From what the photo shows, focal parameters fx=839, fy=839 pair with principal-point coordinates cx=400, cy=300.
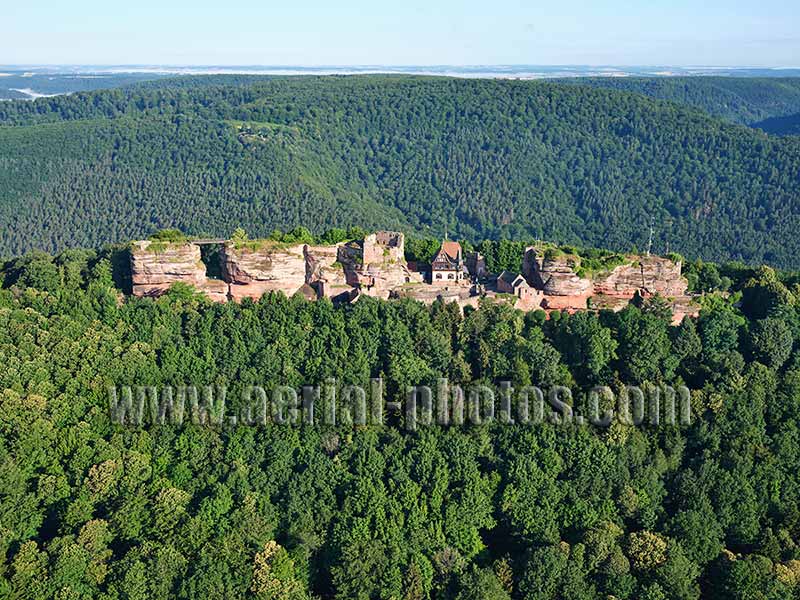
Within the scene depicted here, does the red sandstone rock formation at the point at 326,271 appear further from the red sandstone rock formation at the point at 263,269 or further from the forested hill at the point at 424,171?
the forested hill at the point at 424,171

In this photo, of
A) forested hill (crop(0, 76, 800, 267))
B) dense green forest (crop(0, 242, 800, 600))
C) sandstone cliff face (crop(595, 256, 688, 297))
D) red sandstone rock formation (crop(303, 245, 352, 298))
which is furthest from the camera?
forested hill (crop(0, 76, 800, 267))

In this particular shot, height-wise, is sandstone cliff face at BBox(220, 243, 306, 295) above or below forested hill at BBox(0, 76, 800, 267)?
above

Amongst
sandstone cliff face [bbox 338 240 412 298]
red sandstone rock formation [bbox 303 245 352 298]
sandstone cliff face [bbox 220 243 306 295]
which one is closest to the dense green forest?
sandstone cliff face [bbox 220 243 306 295]

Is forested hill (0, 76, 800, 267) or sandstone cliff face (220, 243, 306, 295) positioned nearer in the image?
sandstone cliff face (220, 243, 306, 295)

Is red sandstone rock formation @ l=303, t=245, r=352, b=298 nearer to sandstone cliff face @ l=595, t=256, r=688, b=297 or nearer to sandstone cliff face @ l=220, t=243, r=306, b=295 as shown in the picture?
sandstone cliff face @ l=220, t=243, r=306, b=295

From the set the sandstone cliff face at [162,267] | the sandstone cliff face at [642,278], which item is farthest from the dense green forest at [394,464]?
the sandstone cliff face at [642,278]

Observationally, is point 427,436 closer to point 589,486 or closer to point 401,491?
point 401,491
